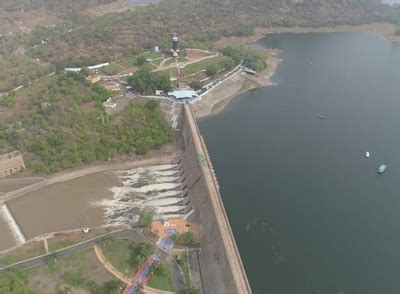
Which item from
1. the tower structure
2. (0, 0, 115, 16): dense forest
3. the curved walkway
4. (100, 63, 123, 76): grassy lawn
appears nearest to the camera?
the curved walkway

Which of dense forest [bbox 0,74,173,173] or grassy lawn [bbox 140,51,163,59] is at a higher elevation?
grassy lawn [bbox 140,51,163,59]

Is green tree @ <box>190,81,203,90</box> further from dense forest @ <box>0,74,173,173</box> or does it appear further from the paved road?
the paved road

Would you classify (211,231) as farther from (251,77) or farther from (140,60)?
(251,77)

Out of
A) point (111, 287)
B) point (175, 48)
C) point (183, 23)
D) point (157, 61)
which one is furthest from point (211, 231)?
point (183, 23)

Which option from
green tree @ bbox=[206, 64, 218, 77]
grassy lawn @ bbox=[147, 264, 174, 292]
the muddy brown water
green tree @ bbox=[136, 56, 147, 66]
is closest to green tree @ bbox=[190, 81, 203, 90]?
green tree @ bbox=[206, 64, 218, 77]

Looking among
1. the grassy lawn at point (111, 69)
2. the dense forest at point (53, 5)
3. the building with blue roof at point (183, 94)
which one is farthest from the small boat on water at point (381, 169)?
the dense forest at point (53, 5)

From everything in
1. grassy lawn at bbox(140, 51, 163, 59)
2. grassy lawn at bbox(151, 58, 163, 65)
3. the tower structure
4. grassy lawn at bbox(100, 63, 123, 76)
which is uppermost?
the tower structure

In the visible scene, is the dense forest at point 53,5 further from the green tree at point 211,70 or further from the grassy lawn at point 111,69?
the green tree at point 211,70
